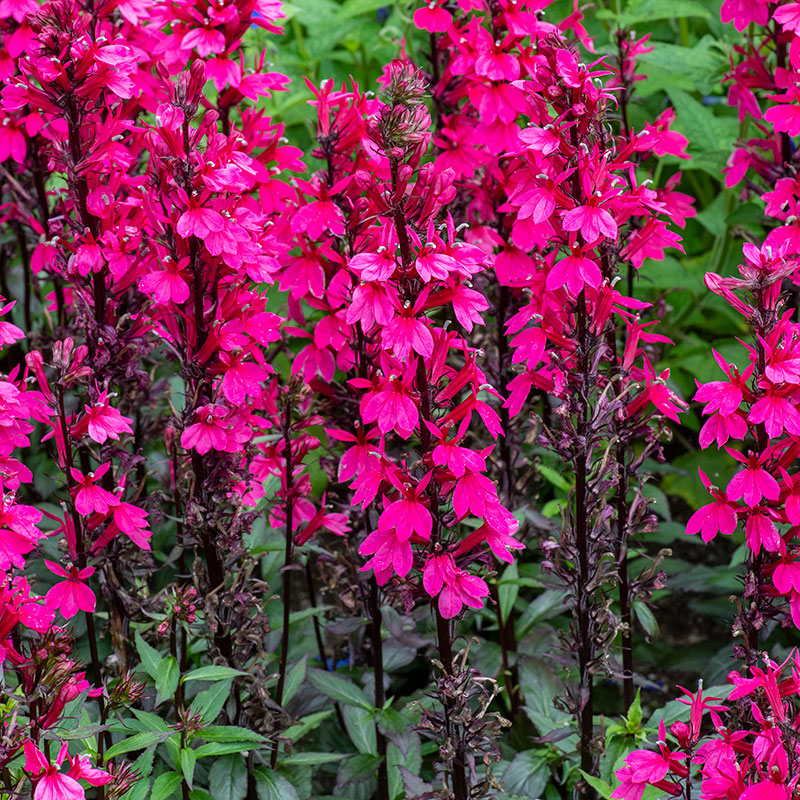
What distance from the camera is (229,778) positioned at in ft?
8.64

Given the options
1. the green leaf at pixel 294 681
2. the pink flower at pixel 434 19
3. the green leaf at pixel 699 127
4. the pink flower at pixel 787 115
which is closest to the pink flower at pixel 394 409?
the green leaf at pixel 294 681

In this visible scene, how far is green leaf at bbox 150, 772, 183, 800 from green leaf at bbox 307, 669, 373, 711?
1.50ft

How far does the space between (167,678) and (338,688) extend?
1.72 ft

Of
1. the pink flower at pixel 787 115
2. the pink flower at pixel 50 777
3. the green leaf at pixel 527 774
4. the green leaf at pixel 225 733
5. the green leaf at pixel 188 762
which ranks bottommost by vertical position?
the green leaf at pixel 527 774

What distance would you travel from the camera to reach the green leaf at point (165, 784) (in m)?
2.36

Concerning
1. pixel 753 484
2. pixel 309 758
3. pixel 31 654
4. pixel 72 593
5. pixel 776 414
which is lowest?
pixel 309 758

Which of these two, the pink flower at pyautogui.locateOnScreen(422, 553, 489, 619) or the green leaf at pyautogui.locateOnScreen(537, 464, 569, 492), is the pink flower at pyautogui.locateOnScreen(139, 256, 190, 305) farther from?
the green leaf at pyautogui.locateOnScreen(537, 464, 569, 492)

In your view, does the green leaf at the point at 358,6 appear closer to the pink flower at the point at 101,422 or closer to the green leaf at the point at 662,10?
the green leaf at the point at 662,10

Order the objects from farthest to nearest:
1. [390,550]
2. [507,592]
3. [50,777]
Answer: [507,592]
[390,550]
[50,777]

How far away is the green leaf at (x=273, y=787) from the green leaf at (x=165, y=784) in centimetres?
27

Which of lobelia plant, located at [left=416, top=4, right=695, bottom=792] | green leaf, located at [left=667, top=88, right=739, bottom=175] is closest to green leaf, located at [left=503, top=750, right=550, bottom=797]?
lobelia plant, located at [left=416, top=4, right=695, bottom=792]

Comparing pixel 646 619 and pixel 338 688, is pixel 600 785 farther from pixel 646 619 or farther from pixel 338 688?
pixel 338 688

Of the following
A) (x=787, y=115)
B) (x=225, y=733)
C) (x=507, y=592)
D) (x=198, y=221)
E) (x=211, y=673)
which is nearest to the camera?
(x=198, y=221)

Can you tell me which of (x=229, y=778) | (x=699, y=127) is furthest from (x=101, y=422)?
(x=699, y=127)
